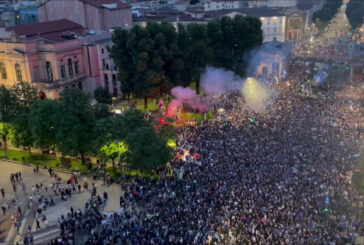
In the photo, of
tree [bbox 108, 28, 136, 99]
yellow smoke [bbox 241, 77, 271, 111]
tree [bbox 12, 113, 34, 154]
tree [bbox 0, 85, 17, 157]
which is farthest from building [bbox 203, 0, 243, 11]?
tree [bbox 12, 113, 34, 154]

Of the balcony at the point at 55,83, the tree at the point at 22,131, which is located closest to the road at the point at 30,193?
the tree at the point at 22,131

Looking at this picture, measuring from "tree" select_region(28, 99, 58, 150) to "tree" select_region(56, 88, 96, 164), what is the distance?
0.96m

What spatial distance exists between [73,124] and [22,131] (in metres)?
6.25

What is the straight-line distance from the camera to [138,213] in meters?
26.7

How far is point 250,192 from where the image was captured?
2531cm

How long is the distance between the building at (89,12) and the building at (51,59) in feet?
23.1

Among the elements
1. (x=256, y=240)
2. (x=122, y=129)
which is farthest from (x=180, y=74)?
(x=256, y=240)

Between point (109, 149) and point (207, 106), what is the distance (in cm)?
1603

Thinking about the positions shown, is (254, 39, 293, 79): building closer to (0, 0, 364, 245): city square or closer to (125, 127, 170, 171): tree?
(0, 0, 364, 245): city square

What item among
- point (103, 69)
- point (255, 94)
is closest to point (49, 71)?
point (103, 69)

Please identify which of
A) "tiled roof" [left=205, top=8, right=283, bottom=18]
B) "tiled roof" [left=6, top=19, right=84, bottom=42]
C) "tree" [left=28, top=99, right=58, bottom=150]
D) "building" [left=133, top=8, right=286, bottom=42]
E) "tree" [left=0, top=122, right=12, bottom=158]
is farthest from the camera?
"tiled roof" [left=205, top=8, right=283, bottom=18]

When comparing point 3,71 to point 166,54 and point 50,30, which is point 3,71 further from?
point 166,54

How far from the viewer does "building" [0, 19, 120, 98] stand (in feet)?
164

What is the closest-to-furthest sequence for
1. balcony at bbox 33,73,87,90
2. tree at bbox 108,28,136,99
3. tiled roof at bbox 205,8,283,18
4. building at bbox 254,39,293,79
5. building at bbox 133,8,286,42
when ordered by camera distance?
tree at bbox 108,28,136,99 → balcony at bbox 33,73,87,90 → building at bbox 254,39,293,79 → building at bbox 133,8,286,42 → tiled roof at bbox 205,8,283,18
